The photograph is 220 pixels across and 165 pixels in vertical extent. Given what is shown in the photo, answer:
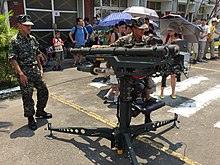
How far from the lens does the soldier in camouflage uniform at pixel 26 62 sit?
12.3ft

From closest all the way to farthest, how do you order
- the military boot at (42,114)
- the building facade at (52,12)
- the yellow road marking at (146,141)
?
the yellow road marking at (146,141), the military boot at (42,114), the building facade at (52,12)

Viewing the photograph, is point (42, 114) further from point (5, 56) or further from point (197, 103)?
point (197, 103)

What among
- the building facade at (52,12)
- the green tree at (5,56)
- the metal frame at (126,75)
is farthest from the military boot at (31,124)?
the building facade at (52,12)

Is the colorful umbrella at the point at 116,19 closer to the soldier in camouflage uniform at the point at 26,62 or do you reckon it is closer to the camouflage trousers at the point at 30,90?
the soldier in camouflage uniform at the point at 26,62

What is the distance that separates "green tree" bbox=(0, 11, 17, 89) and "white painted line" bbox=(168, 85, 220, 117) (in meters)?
4.38

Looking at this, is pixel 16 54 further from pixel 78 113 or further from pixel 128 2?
pixel 128 2

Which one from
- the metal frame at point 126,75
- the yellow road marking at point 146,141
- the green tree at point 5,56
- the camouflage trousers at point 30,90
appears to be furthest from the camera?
the green tree at point 5,56

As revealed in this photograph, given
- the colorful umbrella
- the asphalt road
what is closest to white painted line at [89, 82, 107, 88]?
the asphalt road

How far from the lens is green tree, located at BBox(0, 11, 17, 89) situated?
5.79 metres

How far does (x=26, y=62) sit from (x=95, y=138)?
5.84 ft

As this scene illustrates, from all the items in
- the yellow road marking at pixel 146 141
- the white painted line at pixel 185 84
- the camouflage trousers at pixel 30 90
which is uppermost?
the camouflage trousers at pixel 30 90

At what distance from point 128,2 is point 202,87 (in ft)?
30.4

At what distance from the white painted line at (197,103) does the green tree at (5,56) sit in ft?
14.4

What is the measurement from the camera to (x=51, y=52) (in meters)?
9.38
